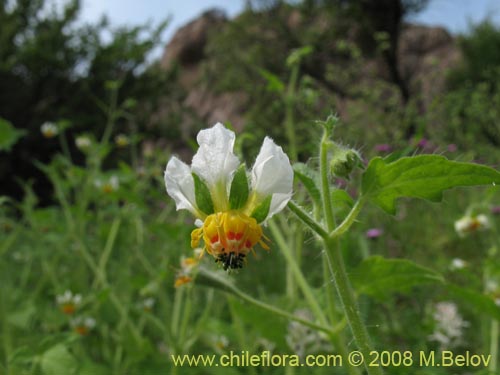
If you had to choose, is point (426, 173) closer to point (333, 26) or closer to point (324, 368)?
point (324, 368)

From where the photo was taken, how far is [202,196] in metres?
0.60

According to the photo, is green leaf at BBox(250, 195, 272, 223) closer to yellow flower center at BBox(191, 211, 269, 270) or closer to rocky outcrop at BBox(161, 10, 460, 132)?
yellow flower center at BBox(191, 211, 269, 270)

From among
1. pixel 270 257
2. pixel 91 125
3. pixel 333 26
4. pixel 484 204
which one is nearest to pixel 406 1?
pixel 333 26

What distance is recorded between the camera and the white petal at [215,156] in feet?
1.86

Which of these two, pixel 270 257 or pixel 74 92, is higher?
pixel 74 92

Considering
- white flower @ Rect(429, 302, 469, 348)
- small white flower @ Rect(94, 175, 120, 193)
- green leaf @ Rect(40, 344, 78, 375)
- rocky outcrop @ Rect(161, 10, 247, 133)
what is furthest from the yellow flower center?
rocky outcrop @ Rect(161, 10, 247, 133)

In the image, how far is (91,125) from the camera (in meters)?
10.9

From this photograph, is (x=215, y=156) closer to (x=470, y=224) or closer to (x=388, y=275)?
(x=388, y=275)

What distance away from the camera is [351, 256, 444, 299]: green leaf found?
0.86 m

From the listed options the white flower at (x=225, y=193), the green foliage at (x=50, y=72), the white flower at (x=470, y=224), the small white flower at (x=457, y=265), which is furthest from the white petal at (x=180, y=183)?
the green foliage at (x=50, y=72)

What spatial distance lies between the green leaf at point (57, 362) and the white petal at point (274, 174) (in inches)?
28.5

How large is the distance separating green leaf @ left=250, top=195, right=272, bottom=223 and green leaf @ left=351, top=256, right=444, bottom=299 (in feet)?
1.16

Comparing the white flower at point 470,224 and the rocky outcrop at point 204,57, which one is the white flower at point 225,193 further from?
the rocky outcrop at point 204,57

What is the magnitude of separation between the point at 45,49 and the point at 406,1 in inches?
314
